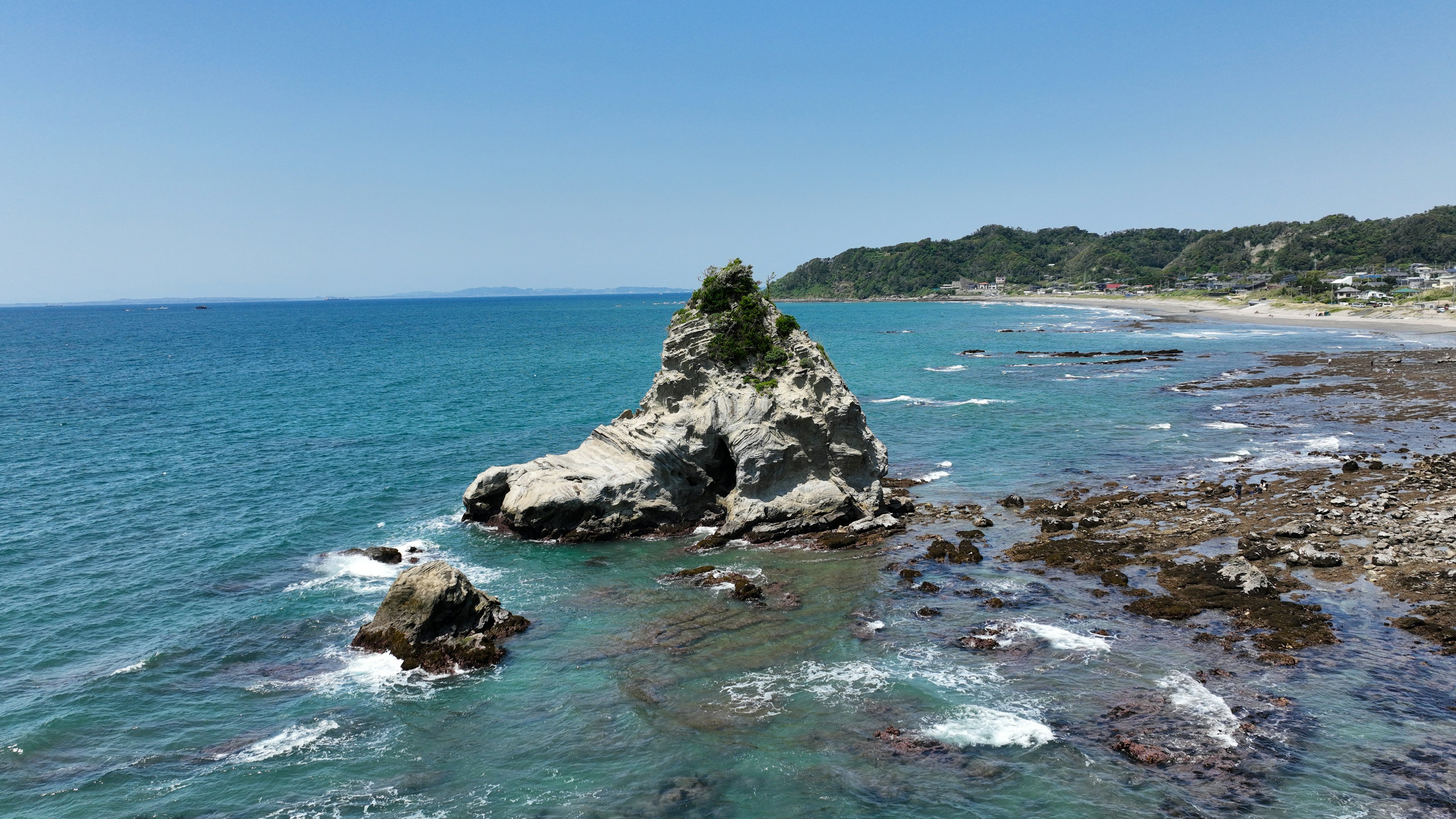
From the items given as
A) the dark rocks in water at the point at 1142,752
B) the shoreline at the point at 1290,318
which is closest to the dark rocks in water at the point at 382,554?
the dark rocks in water at the point at 1142,752

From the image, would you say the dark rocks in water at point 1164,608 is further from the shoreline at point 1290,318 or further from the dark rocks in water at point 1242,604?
the shoreline at point 1290,318

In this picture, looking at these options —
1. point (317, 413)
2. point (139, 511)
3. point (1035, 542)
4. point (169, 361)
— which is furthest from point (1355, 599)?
point (169, 361)

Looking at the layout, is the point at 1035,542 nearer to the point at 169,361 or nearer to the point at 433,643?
the point at 433,643

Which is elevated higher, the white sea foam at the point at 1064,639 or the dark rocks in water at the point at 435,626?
the dark rocks in water at the point at 435,626

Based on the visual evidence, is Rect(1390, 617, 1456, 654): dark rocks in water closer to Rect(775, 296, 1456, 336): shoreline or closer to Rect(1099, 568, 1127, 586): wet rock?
Rect(1099, 568, 1127, 586): wet rock

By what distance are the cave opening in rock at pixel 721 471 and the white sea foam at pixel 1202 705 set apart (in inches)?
743

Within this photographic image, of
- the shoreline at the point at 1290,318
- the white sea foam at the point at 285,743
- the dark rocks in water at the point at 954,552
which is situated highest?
the shoreline at the point at 1290,318

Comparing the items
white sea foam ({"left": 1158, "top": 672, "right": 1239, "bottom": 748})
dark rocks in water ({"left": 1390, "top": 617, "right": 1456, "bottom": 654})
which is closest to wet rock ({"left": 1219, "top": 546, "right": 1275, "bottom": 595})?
dark rocks in water ({"left": 1390, "top": 617, "right": 1456, "bottom": 654})

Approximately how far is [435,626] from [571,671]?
14.6 ft

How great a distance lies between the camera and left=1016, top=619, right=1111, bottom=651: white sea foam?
71.2 feet

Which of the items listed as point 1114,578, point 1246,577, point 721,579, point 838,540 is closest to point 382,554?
point 721,579

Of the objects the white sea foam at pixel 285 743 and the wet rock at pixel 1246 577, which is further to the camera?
the wet rock at pixel 1246 577

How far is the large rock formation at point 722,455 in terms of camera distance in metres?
32.8

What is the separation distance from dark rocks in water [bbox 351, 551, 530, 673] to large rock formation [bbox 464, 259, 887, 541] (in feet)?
28.0
